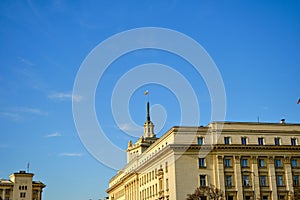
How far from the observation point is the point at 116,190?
127 meters

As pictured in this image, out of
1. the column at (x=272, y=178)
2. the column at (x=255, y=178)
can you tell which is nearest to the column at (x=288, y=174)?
the column at (x=272, y=178)

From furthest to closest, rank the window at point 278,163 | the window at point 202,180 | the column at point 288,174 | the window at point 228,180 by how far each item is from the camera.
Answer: the window at point 278,163 < the column at point 288,174 < the window at point 228,180 < the window at point 202,180

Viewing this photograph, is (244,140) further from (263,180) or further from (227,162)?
(263,180)

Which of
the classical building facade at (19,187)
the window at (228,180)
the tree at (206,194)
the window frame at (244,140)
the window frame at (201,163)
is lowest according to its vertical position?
the tree at (206,194)

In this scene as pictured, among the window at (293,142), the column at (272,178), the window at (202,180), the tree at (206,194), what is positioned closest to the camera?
Answer: the tree at (206,194)

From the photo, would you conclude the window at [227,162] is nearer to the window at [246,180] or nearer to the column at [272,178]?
the window at [246,180]

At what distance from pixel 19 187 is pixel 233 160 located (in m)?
112

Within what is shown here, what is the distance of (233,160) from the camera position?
237 ft

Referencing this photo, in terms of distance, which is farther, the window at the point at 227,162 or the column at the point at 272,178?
the window at the point at 227,162

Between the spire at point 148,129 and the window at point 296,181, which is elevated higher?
the spire at point 148,129

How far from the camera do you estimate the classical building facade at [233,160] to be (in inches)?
2778

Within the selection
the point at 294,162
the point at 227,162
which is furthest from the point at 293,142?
the point at 227,162

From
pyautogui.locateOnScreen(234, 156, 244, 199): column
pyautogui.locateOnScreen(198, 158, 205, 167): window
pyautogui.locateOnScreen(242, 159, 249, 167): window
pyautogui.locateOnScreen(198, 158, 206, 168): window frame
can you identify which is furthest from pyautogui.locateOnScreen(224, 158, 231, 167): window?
pyautogui.locateOnScreen(198, 158, 205, 167): window

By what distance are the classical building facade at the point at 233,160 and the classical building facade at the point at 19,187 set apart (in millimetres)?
100695
